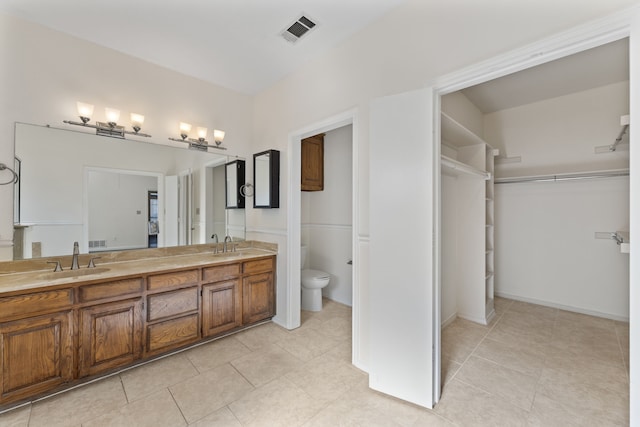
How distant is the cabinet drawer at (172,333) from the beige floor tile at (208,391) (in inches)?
17.6

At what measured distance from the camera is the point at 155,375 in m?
2.11

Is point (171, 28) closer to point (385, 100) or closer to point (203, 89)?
point (203, 89)

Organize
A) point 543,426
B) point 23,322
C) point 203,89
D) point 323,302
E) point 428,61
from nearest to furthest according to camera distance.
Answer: point 543,426
point 23,322
point 428,61
point 203,89
point 323,302

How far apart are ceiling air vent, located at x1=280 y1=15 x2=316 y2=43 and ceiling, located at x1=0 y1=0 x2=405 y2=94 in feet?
0.13

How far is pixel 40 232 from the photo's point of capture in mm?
2178

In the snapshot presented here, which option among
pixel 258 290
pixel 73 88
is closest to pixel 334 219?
pixel 258 290

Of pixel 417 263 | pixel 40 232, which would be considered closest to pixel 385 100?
pixel 417 263

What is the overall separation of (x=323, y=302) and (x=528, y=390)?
2405mm

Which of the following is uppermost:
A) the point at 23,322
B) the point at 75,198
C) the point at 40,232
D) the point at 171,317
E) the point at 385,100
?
the point at 385,100

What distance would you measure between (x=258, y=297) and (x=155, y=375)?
1117 mm

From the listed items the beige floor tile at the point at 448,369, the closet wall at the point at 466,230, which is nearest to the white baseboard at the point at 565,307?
the closet wall at the point at 466,230

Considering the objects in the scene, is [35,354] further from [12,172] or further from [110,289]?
[12,172]

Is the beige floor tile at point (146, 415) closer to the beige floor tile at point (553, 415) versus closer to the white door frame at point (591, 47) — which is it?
the white door frame at point (591, 47)

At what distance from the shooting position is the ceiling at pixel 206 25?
6.56ft
